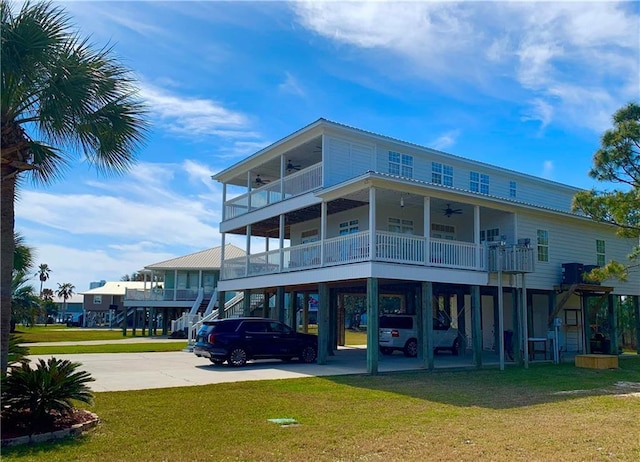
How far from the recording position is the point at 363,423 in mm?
9820

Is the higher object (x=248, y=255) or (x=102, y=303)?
(x=248, y=255)

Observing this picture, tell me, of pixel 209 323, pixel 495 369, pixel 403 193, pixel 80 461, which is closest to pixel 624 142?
pixel 403 193

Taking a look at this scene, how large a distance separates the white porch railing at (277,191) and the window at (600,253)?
542 inches

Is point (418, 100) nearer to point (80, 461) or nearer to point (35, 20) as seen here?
point (35, 20)

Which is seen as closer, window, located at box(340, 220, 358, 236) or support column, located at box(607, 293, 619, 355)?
window, located at box(340, 220, 358, 236)

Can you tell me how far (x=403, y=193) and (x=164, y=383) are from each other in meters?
10.1

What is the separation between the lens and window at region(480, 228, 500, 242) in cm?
2362

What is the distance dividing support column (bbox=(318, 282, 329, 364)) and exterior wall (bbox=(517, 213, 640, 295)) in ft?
27.4

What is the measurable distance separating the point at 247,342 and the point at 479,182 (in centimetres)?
1328

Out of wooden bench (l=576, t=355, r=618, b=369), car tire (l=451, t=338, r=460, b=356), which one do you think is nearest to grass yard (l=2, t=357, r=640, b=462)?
wooden bench (l=576, t=355, r=618, b=369)

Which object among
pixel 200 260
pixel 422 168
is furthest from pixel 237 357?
pixel 200 260

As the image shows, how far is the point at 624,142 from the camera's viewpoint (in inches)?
749

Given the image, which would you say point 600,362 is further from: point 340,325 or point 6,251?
point 6,251

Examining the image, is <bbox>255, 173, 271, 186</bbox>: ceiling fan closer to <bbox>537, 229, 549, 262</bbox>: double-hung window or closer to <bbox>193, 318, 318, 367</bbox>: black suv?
<bbox>193, 318, 318, 367</bbox>: black suv
